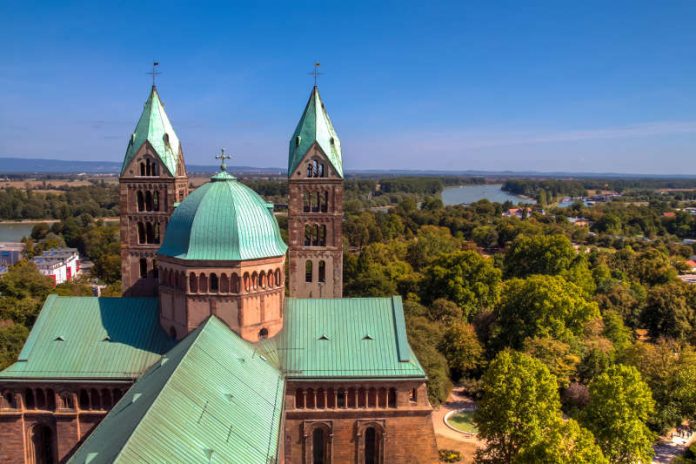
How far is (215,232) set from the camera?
1523 inches

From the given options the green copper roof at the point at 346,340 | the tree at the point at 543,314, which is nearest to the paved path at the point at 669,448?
the tree at the point at 543,314

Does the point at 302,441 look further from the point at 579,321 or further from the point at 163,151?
the point at 579,321

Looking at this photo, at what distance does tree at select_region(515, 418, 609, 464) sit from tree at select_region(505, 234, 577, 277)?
54.5 meters

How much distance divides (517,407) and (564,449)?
190 inches

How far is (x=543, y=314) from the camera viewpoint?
5819 centimetres

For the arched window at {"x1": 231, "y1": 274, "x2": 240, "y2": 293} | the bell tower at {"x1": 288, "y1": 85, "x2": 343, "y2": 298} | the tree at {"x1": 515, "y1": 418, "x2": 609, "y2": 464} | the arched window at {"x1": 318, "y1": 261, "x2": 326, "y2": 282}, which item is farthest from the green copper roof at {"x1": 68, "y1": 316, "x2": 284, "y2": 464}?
the arched window at {"x1": 318, "y1": 261, "x2": 326, "y2": 282}

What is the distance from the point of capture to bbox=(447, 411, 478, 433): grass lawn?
168ft

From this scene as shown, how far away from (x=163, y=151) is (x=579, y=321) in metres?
45.0

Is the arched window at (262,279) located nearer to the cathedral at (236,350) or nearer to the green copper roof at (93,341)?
the cathedral at (236,350)

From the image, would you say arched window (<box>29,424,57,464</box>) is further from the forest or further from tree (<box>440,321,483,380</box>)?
tree (<box>440,321,483,380</box>)

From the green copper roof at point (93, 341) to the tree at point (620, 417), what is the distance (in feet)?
94.8

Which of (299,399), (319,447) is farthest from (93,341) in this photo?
(319,447)

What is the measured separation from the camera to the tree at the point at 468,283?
250ft

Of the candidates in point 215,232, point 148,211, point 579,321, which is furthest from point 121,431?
point 579,321
